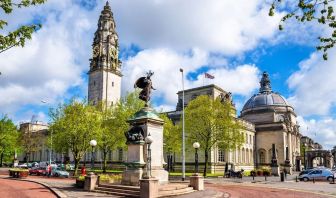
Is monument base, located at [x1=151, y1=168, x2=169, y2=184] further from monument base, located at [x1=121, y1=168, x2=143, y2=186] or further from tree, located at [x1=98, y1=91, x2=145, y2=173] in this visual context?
tree, located at [x1=98, y1=91, x2=145, y2=173]

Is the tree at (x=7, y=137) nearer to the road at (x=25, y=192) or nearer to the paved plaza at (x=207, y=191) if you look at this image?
the paved plaza at (x=207, y=191)

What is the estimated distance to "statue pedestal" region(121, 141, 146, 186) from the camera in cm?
2186

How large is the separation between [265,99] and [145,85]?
81653mm

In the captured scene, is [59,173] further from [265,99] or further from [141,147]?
[265,99]

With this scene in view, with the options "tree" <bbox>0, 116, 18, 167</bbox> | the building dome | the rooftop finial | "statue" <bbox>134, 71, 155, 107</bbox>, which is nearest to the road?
"statue" <bbox>134, 71, 155, 107</bbox>

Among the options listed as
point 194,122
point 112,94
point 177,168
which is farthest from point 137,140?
point 112,94

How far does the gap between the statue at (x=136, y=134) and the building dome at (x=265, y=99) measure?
8112 cm

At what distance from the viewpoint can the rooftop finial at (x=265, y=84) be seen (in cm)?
10531

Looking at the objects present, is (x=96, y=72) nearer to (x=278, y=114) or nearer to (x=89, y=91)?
(x=89, y=91)

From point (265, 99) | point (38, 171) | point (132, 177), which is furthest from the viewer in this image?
point (265, 99)

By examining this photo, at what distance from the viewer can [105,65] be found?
89.4m

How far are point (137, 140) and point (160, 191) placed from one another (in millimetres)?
3924

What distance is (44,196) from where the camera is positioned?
1984 centimetres

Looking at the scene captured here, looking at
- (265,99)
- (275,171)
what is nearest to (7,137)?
(275,171)
